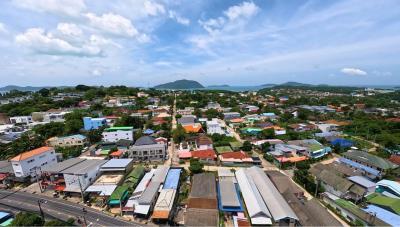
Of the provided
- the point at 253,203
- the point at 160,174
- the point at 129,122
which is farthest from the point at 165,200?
the point at 129,122

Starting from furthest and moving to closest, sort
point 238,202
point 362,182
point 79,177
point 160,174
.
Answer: point 160,174 < point 79,177 < point 362,182 < point 238,202

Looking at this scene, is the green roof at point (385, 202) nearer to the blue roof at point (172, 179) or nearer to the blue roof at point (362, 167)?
the blue roof at point (362, 167)

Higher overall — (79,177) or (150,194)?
(79,177)

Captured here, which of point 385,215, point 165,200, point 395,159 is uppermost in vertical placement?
point 165,200

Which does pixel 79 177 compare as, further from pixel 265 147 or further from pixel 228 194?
pixel 265 147

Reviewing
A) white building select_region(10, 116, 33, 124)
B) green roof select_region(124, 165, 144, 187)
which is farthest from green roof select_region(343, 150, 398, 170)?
white building select_region(10, 116, 33, 124)
